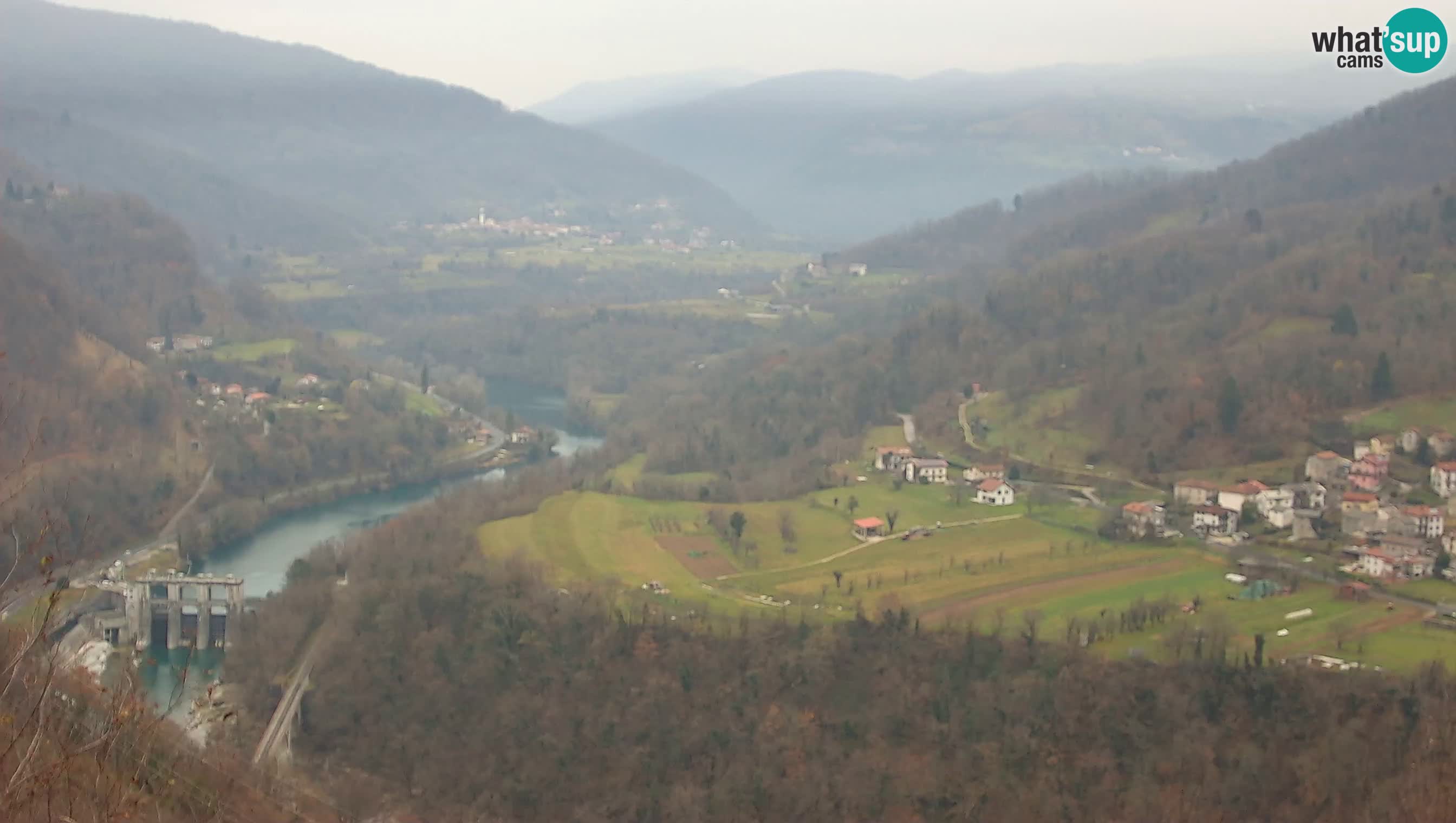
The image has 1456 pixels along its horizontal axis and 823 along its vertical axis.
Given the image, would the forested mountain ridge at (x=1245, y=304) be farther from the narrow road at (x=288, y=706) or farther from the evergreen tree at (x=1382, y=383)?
the narrow road at (x=288, y=706)

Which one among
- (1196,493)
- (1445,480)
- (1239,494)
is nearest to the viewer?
(1445,480)

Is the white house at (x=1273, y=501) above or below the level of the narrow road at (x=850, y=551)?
above

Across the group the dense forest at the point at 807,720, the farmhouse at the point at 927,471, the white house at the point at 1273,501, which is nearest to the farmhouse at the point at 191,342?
the dense forest at the point at 807,720

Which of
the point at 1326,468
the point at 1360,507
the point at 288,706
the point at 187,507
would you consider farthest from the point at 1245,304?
the point at 187,507

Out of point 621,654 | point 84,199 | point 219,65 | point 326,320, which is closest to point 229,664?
point 621,654

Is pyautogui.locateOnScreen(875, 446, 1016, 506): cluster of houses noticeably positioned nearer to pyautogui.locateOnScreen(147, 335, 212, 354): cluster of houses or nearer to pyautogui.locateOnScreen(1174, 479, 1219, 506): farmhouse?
pyautogui.locateOnScreen(1174, 479, 1219, 506): farmhouse

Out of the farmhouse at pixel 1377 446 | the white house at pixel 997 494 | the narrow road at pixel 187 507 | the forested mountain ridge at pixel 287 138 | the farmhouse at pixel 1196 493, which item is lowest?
the narrow road at pixel 187 507

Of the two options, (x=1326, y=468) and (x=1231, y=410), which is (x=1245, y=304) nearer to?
(x=1231, y=410)

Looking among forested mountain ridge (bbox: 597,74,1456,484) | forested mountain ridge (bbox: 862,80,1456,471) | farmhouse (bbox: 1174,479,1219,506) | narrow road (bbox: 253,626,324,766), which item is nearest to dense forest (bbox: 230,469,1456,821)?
narrow road (bbox: 253,626,324,766)
